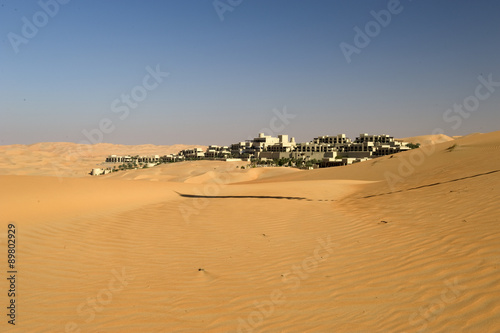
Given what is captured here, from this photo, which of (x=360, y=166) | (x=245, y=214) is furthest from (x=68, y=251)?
(x=360, y=166)

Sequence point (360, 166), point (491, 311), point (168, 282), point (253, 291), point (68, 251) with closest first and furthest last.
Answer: point (491, 311)
point (253, 291)
point (168, 282)
point (68, 251)
point (360, 166)

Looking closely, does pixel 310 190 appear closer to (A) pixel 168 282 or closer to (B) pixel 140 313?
(A) pixel 168 282

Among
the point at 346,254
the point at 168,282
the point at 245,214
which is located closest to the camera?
the point at 168,282

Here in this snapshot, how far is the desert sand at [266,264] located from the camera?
14.3ft

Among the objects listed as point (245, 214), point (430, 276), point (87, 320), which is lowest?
point (87, 320)

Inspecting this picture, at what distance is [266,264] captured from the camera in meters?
6.58

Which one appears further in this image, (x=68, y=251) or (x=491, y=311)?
(x=68, y=251)

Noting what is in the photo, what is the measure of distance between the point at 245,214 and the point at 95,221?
4.89 metres

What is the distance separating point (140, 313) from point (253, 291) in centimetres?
175

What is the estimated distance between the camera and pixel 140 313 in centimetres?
478

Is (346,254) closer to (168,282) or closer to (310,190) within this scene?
(168,282)

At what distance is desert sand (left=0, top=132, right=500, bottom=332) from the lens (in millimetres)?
4363

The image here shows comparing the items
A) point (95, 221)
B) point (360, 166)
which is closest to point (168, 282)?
point (95, 221)

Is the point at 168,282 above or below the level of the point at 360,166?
below
